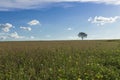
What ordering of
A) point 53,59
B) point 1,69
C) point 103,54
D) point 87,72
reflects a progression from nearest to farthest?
point 87,72
point 1,69
point 53,59
point 103,54

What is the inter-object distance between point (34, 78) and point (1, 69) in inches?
82.9

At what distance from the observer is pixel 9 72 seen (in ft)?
33.9

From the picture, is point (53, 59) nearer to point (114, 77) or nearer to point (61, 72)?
point (61, 72)

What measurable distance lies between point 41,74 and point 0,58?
4.01 m

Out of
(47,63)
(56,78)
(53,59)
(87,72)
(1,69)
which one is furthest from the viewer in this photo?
(53,59)

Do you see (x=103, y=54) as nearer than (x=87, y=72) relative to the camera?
No

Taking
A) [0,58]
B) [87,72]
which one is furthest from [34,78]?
[0,58]

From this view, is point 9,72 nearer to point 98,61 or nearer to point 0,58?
point 0,58

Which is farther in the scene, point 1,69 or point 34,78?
point 1,69

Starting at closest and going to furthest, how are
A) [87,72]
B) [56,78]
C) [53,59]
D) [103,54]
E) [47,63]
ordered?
[56,78]
[87,72]
[47,63]
[53,59]
[103,54]

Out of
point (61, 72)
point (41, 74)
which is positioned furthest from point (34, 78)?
point (61, 72)

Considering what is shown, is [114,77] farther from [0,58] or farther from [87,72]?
[0,58]

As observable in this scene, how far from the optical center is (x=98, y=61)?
13.7 m

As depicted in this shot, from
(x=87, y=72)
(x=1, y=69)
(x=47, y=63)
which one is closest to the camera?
(x=87, y=72)
